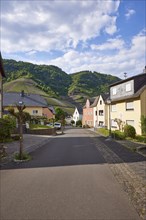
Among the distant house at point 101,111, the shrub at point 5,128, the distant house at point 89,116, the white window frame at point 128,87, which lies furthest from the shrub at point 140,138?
the distant house at point 89,116

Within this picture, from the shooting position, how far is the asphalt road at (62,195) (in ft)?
20.2

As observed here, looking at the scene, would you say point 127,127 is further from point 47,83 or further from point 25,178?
point 47,83

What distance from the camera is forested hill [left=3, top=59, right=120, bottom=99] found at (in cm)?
15862

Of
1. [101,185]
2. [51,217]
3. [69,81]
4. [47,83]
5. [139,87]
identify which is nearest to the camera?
[51,217]

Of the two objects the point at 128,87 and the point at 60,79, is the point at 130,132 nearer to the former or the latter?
the point at 128,87

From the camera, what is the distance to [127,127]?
30.6 metres

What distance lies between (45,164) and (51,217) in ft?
23.3

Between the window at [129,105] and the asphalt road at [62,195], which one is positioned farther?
the window at [129,105]

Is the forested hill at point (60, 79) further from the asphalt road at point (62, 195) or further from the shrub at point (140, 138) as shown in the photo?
the asphalt road at point (62, 195)

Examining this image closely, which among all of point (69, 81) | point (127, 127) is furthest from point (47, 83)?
point (127, 127)

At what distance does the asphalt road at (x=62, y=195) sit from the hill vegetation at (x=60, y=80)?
4969 inches

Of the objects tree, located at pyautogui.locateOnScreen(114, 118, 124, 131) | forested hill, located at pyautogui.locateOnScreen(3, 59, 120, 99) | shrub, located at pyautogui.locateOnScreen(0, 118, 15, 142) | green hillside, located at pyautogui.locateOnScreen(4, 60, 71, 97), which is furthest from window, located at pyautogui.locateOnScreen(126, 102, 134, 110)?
green hillside, located at pyautogui.locateOnScreen(4, 60, 71, 97)

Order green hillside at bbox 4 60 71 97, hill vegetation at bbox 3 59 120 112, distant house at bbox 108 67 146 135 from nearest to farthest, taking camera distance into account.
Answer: distant house at bbox 108 67 146 135 → hill vegetation at bbox 3 59 120 112 → green hillside at bbox 4 60 71 97

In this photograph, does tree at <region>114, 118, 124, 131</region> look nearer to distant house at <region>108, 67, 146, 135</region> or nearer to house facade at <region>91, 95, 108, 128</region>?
distant house at <region>108, 67, 146, 135</region>
